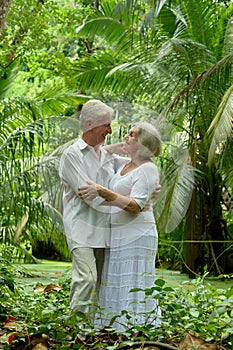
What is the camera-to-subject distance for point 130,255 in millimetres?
5066

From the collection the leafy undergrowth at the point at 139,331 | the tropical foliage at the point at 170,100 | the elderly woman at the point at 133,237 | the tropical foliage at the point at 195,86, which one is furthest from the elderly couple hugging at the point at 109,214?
the tropical foliage at the point at 195,86

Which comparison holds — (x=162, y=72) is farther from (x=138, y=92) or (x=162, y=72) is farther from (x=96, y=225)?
(x=96, y=225)

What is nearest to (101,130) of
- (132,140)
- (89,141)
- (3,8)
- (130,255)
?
(89,141)

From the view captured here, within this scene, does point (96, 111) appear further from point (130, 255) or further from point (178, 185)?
point (178, 185)

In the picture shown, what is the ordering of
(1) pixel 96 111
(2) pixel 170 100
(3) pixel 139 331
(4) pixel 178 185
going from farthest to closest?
(2) pixel 170 100
(4) pixel 178 185
(1) pixel 96 111
(3) pixel 139 331

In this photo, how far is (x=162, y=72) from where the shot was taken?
12031mm

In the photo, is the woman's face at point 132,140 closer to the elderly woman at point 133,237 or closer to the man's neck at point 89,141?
the elderly woman at point 133,237

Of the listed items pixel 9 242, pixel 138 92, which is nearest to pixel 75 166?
pixel 9 242

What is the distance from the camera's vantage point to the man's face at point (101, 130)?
496 cm

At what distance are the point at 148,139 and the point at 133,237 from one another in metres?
0.65

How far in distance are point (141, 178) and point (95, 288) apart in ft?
2.59

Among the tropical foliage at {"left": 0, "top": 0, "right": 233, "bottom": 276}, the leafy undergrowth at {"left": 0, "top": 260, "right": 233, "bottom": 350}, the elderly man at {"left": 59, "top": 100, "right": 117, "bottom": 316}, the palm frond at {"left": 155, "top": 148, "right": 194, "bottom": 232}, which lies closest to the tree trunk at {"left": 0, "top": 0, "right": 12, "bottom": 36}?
the elderly man at {"left": 59, "top": 100, "right": 117, "bottom": 316}

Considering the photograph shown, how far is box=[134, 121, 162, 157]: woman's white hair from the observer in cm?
499

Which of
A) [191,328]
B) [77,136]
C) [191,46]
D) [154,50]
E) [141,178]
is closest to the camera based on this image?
[191,328]
